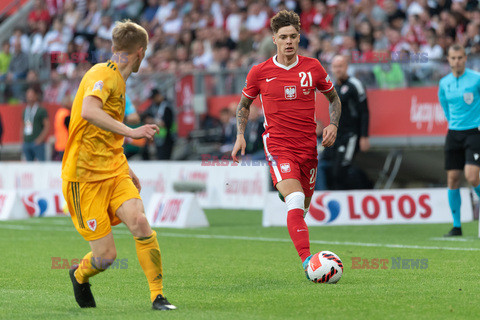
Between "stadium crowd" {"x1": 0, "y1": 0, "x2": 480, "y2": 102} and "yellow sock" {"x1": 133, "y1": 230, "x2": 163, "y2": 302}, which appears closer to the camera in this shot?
"yellow sock" {"x1": 133, "y1": 230, "x2": 163, "y2": 302}

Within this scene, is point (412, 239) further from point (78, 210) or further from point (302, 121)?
point (78, 210)

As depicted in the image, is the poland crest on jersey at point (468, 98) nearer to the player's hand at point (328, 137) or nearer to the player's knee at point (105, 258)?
the player's hand at point (328, 137)

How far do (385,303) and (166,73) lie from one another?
15.8 meters

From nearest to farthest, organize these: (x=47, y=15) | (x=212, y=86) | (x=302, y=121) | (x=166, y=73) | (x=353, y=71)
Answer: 1. (x=302, y=121)
2. (x=353, y=71)
3. (x=212, y=86)
4. (x=166, y=73)
5. (x=47, y=15)

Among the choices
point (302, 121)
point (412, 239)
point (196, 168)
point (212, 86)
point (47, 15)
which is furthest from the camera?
point (47, 15)

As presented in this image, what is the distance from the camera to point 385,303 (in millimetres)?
6809

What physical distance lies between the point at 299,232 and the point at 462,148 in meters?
4.59

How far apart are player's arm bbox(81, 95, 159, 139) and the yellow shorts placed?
517mm

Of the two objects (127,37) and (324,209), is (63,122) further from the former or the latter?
(127,37)

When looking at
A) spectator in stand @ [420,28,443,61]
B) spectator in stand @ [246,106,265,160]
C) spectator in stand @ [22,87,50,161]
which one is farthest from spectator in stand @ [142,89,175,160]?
spectator in stand @ [420,28,443,61]

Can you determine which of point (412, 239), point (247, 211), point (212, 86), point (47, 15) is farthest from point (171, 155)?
point (47, 15)

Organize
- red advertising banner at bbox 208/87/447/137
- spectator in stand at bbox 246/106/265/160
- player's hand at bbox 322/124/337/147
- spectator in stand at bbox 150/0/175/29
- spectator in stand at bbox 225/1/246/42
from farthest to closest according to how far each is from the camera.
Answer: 1. spectator in stand at bbox 150/0/175/29
2. spectator in stand at bbox 225/1/246/42
3. spectator in stand at bbox 246/106/265/160
4. red advertising banner at bbox 208/87/447/137
5. player's hand at bbox 322/124/337/147

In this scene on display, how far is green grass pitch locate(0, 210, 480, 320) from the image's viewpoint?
21.6ft

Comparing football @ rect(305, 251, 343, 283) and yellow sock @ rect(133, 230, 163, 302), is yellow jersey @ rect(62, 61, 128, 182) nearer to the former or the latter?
yellow sock @ rect(133, 230, 163, 302)
